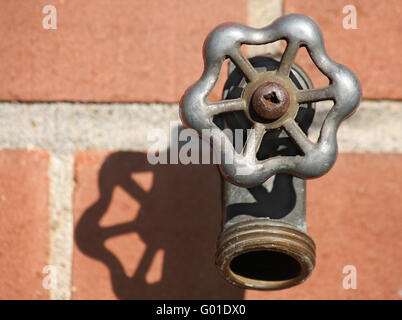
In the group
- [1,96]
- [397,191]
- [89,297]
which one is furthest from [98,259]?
[397,191]

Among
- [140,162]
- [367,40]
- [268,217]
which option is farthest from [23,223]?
[367,40]

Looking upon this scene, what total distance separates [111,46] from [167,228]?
16 centimetres

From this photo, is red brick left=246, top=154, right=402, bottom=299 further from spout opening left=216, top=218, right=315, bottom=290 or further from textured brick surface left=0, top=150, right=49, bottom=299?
textured brick surface left=0, top=150, right=49, bottom=299

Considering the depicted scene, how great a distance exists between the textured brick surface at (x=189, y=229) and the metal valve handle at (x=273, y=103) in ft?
0.44

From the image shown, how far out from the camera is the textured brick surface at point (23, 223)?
1.52 feet

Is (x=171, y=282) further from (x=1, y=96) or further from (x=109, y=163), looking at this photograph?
(x=1, y=96)

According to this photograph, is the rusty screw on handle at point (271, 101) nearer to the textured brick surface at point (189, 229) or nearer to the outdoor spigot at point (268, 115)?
the outdoor spigot at point (268, 115)

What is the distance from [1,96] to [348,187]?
31 cm

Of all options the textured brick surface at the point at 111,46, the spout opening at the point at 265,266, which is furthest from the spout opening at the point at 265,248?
the textured brick surface at the point at 111,46

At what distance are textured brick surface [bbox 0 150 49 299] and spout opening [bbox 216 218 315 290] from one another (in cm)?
18

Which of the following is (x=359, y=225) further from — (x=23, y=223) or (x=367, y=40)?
(x=23, y=223)

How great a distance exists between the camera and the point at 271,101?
12.9 inches

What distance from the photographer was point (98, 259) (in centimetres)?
47

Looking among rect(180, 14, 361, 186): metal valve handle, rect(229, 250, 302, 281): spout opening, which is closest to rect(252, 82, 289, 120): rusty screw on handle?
rect(180, 14, 361, 186): metal valve handle
